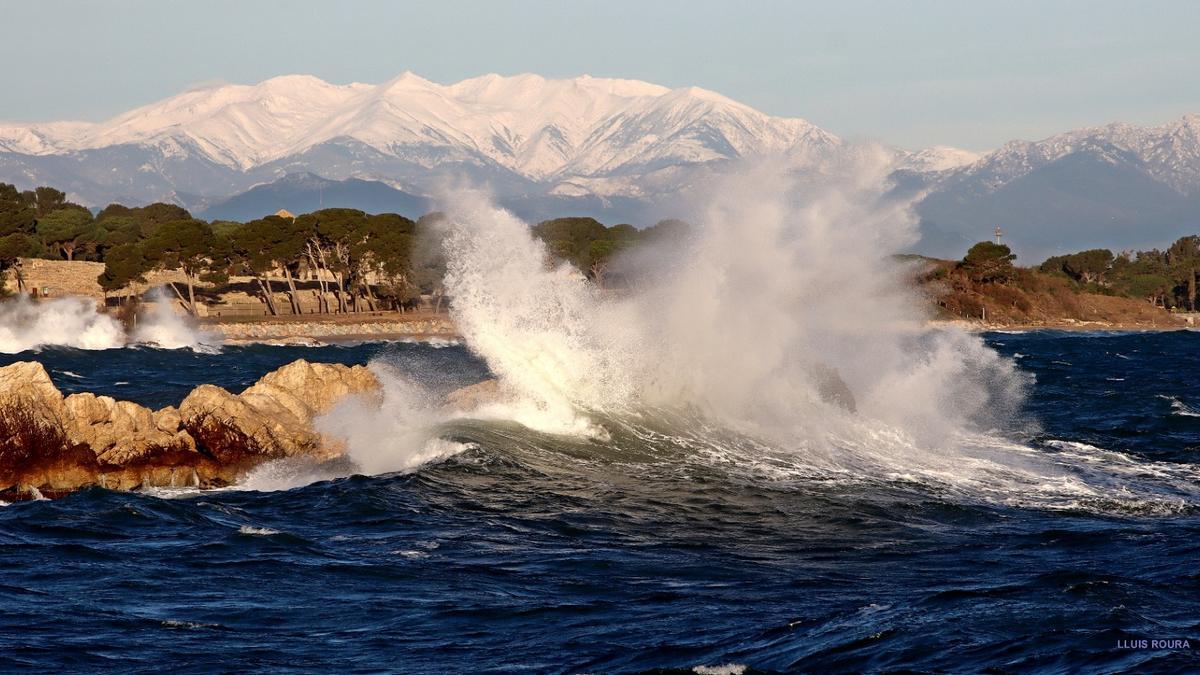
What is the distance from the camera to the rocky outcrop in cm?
2356

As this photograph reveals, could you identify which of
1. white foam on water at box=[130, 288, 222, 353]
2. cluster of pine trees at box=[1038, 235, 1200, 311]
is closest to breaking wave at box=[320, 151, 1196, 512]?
white foam on water at box=[130, 288, 222, 353]

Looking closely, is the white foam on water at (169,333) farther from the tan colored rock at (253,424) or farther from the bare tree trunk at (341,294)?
the tan colored rock at (253,424)

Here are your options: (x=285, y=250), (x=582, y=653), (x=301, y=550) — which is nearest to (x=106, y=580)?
(x=301, y=550)

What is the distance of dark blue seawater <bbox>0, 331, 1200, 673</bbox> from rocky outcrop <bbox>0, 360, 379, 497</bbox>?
4.51 feet

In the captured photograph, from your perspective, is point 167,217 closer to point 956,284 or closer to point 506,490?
point 956,284

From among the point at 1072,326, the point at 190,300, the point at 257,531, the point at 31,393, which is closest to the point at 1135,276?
the point at 1072,326

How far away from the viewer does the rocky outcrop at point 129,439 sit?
23562 millimetres

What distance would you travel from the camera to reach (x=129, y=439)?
24.4m

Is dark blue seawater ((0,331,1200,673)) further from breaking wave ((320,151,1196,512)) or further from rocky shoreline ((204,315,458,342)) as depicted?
rocky shoreline ((204,315,458,342))

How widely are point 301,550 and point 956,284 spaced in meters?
138

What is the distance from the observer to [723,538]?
19.6 metres

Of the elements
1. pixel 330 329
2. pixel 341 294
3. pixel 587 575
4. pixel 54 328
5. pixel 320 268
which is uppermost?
Result: pixel 320 268

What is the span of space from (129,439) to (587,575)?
34.9ft

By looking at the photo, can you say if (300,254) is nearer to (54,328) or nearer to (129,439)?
(54,328)
